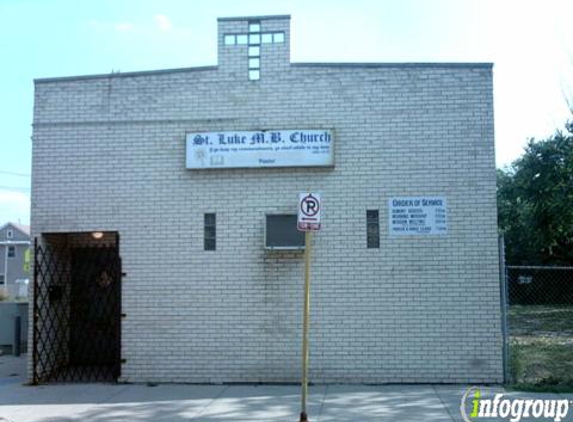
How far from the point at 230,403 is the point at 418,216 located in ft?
13.3

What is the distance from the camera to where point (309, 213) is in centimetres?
806

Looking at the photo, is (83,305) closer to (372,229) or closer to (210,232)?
(210,232)

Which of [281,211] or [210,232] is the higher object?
[281,211]

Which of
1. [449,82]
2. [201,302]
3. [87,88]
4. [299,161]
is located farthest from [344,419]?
[87,88]

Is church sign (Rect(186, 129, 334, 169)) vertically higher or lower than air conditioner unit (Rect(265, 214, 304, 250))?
higher

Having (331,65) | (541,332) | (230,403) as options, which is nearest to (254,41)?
(331,65)

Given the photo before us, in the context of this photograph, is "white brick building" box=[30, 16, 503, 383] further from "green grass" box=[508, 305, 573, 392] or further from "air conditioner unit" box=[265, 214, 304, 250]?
"green grass" box=[508, 305, 573, 392]

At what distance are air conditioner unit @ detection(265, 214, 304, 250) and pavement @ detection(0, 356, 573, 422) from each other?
2.19m

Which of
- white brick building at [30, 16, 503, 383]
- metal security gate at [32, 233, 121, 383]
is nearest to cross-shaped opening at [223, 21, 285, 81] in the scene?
white brick building at [30, 16, 503, 383]

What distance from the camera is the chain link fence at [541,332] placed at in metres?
10.7

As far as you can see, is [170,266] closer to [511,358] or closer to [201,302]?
[201,302]

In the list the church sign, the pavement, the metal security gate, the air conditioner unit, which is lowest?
the pavement

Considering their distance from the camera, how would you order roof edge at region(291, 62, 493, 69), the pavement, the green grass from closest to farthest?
the pavement, the green grass, roof edge at region(291, 62, 493, 69)

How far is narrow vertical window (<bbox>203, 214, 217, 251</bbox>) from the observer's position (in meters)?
10.7
